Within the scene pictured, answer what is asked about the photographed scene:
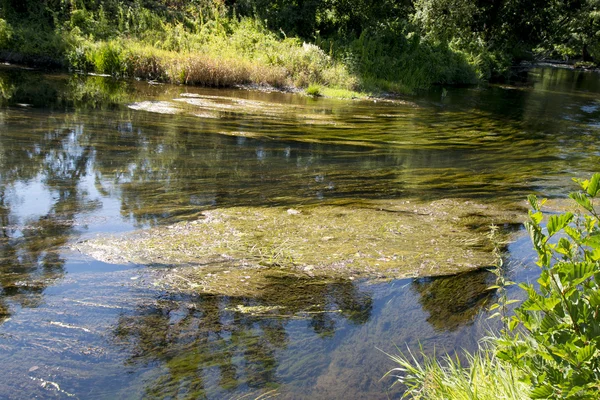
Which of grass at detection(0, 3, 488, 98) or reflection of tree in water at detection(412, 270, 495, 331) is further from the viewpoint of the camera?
grass at detection(0, 3, 488, 98)

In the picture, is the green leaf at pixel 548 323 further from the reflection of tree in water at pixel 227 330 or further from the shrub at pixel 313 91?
the shrub at pixel 313 91

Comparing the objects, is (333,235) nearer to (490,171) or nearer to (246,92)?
(490,171)

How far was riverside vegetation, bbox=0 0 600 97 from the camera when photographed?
16.0 meters

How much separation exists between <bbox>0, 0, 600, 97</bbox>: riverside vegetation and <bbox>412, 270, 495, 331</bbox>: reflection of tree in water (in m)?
12.3

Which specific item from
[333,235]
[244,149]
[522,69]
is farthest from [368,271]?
[522,69]

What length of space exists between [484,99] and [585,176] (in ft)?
34.3

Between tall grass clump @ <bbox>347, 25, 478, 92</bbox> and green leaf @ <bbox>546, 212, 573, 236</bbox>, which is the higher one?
tall grass clump @ <bbox>347, 25, 478, 92</bbox>

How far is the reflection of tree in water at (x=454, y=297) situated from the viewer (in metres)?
3.36

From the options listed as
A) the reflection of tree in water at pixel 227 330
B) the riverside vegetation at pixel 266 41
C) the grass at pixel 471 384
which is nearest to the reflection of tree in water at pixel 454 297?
the reflection of tree in water at pixel 227 330

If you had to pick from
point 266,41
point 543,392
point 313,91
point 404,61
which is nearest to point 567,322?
point 543,392

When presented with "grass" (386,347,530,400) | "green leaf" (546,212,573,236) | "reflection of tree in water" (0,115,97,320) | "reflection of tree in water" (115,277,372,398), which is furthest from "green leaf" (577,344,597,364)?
"reflection of tree in water" (0,115,97,320)

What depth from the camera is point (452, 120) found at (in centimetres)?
1228

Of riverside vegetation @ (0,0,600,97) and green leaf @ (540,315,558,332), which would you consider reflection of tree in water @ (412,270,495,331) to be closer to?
green leaf @ (540,315,558,332)

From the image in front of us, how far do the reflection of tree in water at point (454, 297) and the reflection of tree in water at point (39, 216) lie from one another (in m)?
2.65
